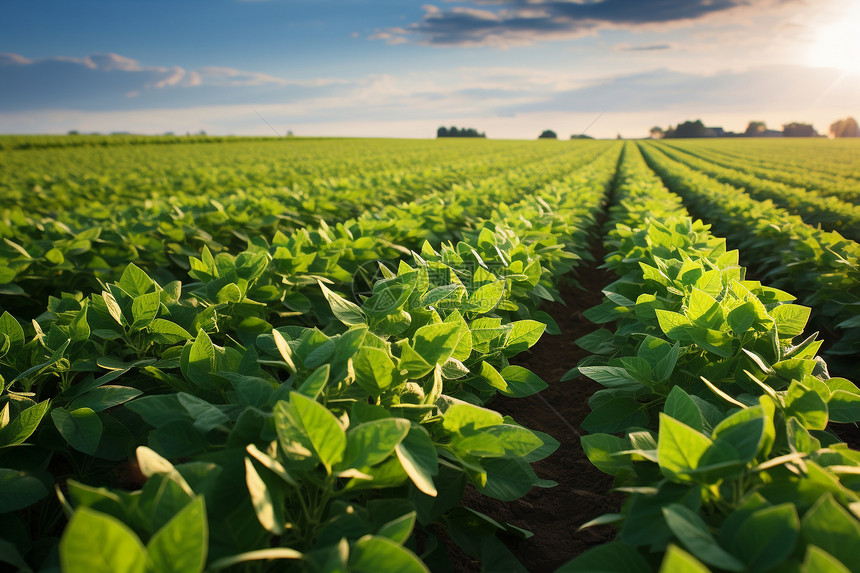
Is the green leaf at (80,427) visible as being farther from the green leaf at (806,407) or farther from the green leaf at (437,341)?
the green leaf at (806,407)

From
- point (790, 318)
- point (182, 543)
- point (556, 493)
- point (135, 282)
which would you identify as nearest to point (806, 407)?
point (790, 318)

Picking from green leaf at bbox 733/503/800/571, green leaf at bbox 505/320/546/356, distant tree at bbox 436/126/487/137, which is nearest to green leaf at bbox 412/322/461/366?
green leaf at bbox 505/320/546/356

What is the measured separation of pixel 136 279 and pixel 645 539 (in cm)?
203

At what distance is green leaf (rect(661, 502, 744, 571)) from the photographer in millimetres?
843

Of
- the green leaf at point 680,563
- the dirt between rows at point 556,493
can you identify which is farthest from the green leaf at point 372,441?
the dirt between rows at point 556,493

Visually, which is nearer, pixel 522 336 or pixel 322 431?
Answer: pixel 322 431

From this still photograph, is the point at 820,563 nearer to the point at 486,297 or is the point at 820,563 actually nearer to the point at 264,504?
the point at 264,504

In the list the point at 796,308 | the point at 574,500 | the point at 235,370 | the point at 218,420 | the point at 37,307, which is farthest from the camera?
the point at 37,307

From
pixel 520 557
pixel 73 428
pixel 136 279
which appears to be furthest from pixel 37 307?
pixel 520 557

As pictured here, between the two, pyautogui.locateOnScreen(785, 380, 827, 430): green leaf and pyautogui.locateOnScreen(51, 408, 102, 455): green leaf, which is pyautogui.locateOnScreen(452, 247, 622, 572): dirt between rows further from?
pyautogui.locateOnScreen(51, 408, 102, 455): green leaf

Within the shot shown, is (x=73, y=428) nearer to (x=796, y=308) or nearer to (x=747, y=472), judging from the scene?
(x=747, y=472)

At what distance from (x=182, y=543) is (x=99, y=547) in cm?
11

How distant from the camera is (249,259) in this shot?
2.42 meters

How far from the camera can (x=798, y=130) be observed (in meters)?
101
